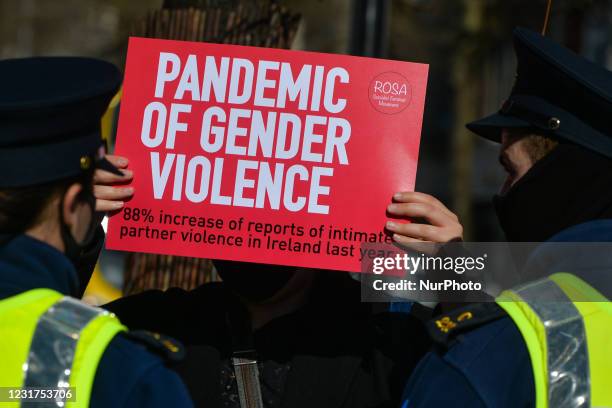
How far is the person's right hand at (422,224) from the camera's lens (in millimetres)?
2520

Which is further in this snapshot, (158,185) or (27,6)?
(27,6)

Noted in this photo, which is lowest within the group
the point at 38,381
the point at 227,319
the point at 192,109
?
the point at 38,381

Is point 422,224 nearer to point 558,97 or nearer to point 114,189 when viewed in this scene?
point 558,97

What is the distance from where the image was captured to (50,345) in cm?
181

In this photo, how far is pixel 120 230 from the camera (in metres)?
2.60

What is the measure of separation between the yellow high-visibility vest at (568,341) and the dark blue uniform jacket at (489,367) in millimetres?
31

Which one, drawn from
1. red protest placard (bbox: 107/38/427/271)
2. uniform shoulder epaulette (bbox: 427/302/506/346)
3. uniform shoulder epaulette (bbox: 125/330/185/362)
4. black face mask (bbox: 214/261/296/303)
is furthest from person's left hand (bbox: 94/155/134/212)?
uniform shoulder epaulette (bbox: 427/302/506/346)

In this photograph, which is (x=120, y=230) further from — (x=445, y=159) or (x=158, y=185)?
(x=445, y=159)

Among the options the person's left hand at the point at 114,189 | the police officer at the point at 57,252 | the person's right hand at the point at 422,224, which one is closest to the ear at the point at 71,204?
the police officer at the point at 57,252

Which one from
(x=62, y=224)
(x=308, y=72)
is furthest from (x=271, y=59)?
(x=62, y=224)

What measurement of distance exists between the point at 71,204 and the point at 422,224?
982 millimetres

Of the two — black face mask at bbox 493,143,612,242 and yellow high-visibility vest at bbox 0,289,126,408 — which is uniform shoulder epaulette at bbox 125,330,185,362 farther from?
black face mask at bbox 493,143,612,242

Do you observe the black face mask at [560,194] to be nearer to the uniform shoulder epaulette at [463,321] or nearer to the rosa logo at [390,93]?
the uniform shoulder epaulette at [463,321]

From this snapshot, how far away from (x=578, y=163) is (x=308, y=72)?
797mm
